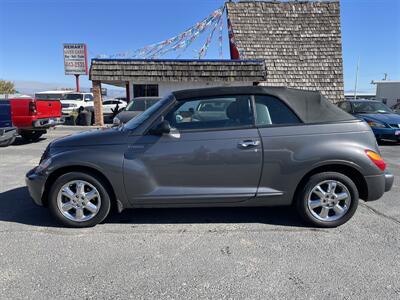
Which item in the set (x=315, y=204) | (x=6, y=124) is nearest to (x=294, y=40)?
(x=6, y=124)

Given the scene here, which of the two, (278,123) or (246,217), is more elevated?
(278,123)

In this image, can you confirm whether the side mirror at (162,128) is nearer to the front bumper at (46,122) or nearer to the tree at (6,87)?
the front bumper at (46,122)

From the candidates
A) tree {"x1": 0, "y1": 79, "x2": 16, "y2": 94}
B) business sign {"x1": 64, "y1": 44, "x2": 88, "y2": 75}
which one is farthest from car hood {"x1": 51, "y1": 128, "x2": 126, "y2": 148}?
tree {"x1": 0, "y1": 79, "x2": 16, "y2": 94}

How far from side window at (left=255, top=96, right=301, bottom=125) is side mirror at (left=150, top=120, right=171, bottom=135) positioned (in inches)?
40.3

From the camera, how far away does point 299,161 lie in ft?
11.9

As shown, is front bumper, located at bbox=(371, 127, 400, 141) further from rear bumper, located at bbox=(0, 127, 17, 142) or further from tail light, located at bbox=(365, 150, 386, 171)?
rear bumper, located at bbox=(0, 127, 17, 142)

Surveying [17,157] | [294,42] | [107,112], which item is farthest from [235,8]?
[17,157]

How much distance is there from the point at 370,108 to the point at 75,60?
70.6 feet

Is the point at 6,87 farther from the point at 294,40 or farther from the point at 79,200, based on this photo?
the point at 79,200

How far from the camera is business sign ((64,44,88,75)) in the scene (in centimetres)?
2484

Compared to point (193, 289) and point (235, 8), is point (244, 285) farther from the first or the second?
point (235, 8)

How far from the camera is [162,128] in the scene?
3.56 metres

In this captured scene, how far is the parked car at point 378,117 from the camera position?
10055mm

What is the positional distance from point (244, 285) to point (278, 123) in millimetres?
1832
